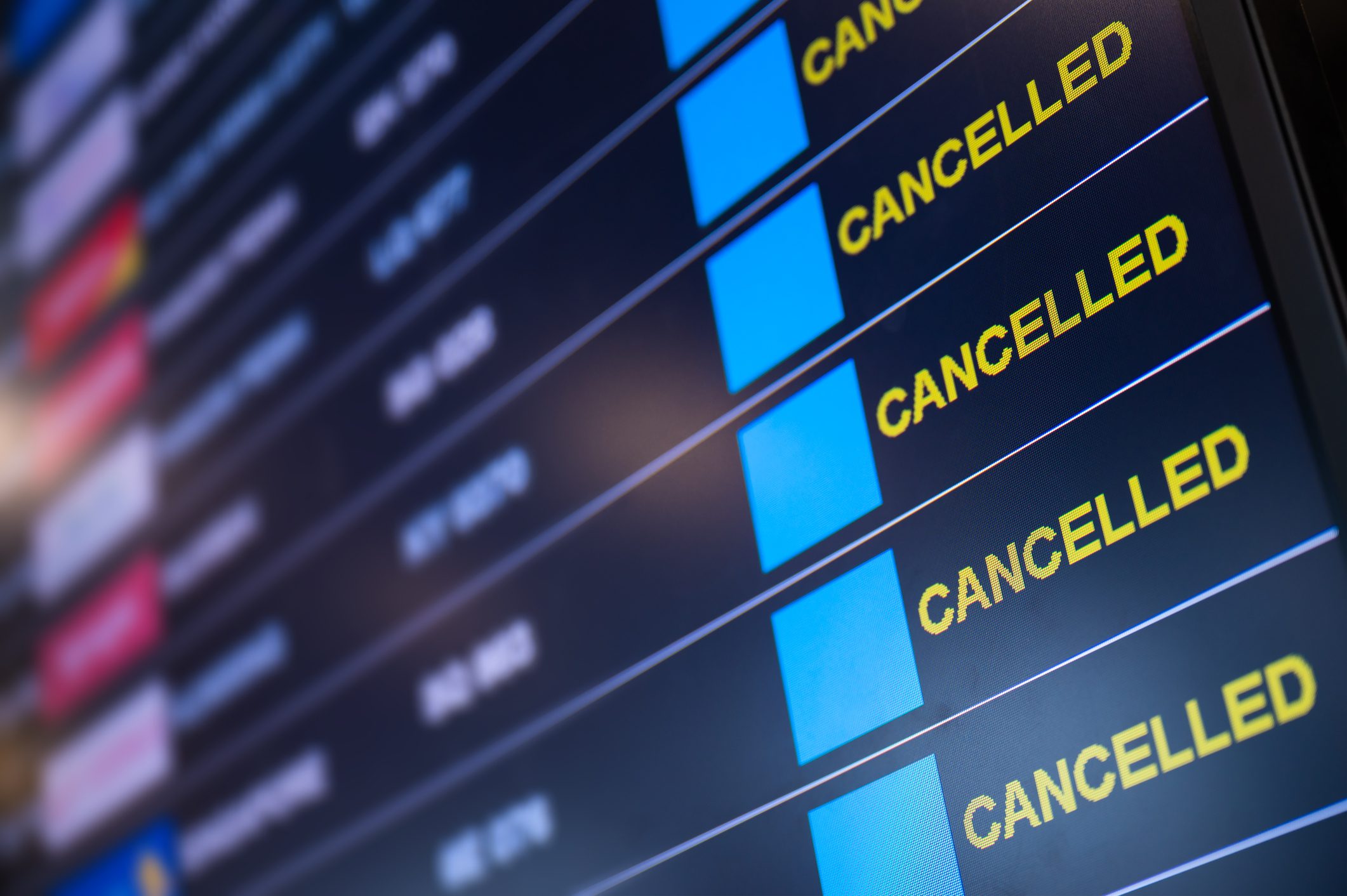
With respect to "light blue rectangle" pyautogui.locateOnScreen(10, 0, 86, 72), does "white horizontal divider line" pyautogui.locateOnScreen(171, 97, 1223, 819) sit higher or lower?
lower

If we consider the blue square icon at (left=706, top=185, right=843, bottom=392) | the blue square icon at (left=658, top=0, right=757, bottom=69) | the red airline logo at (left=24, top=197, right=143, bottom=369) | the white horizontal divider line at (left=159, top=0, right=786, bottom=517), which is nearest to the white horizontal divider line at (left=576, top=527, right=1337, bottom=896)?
the blue square icon at (left=706, top=185, right=843, bottom=392)

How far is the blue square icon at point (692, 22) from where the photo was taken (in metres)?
1.26

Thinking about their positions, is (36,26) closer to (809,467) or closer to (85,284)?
(85,284)

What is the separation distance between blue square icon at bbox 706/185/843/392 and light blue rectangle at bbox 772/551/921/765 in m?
0.19

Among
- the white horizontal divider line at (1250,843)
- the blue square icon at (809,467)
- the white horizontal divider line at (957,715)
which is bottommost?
the white horizontal divider line at (1250,843)

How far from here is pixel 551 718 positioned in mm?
1288

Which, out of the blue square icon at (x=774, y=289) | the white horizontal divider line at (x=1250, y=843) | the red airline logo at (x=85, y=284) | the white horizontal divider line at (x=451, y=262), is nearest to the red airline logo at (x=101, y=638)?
the white horizontal divider line at (x=451, y=262)

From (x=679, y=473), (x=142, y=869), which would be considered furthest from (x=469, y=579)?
(x=142, y=869)

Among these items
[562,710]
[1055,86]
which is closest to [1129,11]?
[1055,86]

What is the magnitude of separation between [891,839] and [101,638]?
1.25 meters

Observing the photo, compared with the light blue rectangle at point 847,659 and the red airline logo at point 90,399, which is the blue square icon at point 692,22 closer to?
the light blue rectangle at point 847,659

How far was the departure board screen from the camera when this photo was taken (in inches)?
34.7

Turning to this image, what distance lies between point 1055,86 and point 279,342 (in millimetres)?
1006

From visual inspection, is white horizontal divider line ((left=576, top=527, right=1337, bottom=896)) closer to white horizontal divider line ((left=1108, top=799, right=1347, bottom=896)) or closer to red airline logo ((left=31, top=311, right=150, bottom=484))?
white horizontal divider line ((left=1108, top=799, right=1347, bottom=896))
